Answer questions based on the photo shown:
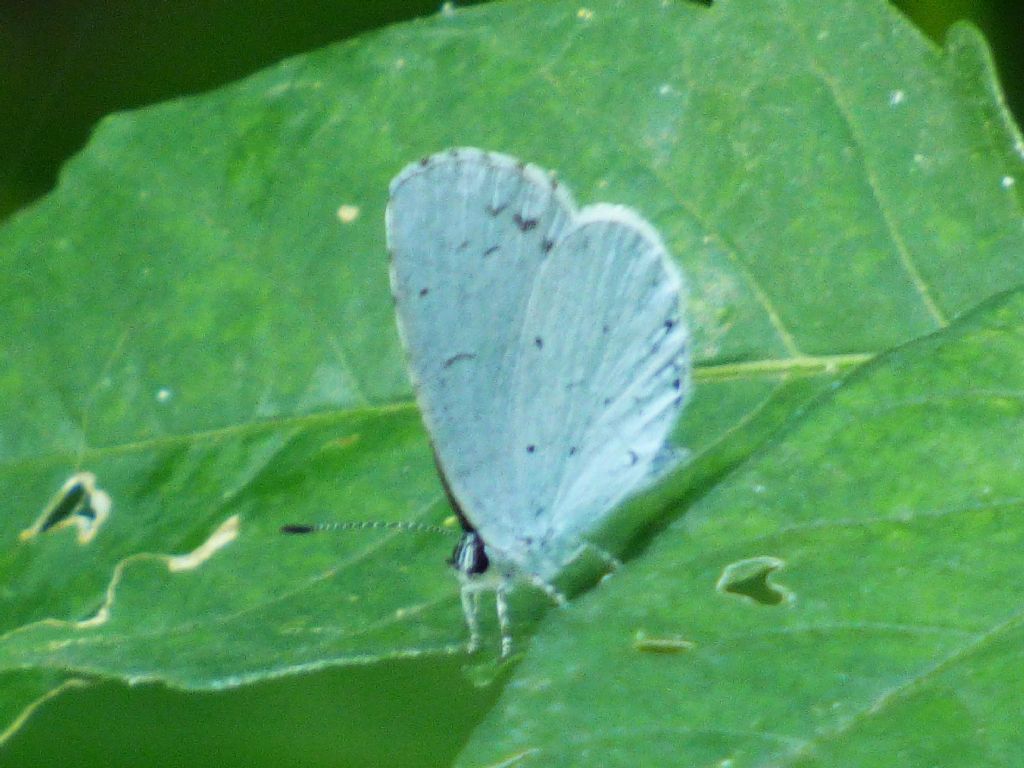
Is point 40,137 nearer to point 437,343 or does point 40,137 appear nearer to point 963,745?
point 437,343

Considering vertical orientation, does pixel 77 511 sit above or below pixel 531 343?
below

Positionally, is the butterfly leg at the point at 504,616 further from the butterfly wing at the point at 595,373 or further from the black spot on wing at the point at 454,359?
the black spot on wing at the point at 454,359

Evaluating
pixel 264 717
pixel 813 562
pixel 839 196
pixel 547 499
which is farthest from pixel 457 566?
pixel 264 717

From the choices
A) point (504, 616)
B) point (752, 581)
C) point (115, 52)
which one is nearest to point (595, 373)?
point (504, 616)

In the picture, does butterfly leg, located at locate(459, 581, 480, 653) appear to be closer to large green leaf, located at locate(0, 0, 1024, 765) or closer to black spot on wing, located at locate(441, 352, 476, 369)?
large green leaf, located at locate(0, 0, 1024, 765)

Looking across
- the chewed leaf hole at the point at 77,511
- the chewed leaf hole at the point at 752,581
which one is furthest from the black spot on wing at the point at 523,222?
the chewed leaf hole at the point at 77,511

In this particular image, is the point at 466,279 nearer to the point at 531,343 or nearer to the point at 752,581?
the point at 531,343

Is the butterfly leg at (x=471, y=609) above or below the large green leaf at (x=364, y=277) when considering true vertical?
below
